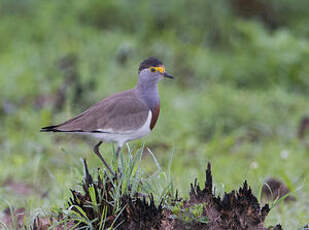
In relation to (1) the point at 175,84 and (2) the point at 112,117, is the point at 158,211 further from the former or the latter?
(1) the point at 175,84

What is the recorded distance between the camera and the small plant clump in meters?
3.14

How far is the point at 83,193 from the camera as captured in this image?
3637 millimetres

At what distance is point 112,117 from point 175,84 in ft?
14.4

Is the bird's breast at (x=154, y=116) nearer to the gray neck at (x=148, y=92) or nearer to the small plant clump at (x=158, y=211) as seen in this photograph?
the gray neck at (x=148, y=92)

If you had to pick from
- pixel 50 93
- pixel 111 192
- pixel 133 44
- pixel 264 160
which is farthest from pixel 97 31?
pixel 111 192

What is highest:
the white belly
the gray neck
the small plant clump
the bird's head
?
the bird's head

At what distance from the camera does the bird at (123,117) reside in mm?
3996

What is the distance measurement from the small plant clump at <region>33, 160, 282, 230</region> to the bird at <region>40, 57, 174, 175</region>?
61 centimetres

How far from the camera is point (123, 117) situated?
4.04 m

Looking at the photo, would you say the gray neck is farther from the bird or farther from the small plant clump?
the small plant clump

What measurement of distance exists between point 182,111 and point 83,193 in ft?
12.0

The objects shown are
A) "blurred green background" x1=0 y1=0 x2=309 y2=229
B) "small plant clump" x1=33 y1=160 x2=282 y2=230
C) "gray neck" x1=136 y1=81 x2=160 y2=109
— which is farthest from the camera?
"blurred green background" x1=0 y1=0 x2=309 y2=229

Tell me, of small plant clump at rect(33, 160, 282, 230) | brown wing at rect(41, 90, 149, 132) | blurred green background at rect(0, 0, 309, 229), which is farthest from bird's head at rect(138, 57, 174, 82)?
small plant clump at rect(33, 160, 282, 230)

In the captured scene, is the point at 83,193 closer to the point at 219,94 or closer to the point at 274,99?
the point at 219,94
